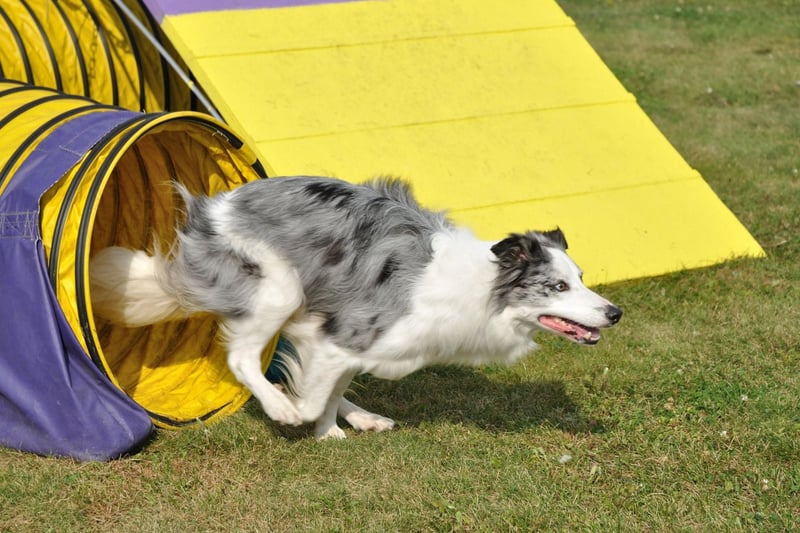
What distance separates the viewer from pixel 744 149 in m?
10.5

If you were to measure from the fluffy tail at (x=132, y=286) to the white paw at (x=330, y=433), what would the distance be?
0.97 meters

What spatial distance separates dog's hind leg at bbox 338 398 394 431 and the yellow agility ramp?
1.91m

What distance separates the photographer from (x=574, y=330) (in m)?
4.79

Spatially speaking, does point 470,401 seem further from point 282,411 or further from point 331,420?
point 282,411

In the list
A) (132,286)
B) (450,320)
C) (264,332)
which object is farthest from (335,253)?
(132,286)

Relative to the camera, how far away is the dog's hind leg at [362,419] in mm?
5387

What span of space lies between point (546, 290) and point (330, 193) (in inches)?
47.2

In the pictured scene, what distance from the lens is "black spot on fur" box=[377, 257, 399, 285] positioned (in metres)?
4.93

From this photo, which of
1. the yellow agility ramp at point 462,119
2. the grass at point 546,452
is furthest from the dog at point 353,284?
the yellow agility ramp at point 462,119

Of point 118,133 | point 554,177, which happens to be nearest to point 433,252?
point 118,133

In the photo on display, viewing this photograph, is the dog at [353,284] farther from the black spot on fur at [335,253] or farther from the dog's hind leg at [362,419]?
the dog's hind leg at [362,419]

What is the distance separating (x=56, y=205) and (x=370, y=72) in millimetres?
3432

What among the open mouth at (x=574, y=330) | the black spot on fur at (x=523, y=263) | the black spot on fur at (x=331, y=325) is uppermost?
the black spot on fur at (x=523, y=263)

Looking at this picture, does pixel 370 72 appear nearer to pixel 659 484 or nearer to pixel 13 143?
pixel 13 143
